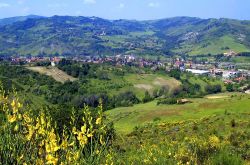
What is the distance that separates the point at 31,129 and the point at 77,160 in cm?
92

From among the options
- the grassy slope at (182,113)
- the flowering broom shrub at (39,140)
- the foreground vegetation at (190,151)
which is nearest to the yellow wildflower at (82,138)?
the flowering broom shrub at (39,140)

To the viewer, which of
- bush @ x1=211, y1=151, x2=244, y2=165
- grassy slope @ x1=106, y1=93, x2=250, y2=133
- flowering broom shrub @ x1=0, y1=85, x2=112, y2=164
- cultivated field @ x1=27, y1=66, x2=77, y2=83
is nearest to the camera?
flowering broom shrub @ x1=0, y1=85, x2=112, y2=164

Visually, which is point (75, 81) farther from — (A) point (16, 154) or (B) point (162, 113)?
(A) point (16, 154)

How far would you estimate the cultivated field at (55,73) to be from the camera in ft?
524

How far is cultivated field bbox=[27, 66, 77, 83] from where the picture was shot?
15975cm

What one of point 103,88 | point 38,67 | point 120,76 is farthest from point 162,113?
point 38,67

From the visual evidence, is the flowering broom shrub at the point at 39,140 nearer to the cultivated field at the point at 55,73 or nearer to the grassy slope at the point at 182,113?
the grassy slope at the point at 182,113

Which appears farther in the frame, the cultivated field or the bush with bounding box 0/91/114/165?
the cultivated field

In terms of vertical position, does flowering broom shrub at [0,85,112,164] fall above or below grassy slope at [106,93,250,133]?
above

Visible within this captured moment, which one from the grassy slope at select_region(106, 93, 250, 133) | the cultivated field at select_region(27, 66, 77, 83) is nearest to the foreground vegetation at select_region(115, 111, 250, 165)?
the grassy slope at select_region(106, 93, 250, 133)

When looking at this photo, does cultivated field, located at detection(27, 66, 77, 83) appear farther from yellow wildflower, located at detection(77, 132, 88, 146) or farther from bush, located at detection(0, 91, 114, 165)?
yellow wildflower, located at detection(77, 132, 88, 146)

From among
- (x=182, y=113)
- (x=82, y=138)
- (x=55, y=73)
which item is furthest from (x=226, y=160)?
(x=55, y=73)

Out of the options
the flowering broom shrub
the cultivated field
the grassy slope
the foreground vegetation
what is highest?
the flowering broom shrub

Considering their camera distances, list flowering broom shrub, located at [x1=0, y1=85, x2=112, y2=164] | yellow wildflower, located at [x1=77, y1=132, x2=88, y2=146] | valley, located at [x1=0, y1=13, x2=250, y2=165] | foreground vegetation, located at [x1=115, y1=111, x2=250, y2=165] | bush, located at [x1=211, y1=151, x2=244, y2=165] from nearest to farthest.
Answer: yellow wildflower, located at [x1=77, y1=132, x2=88, y2=146], flowering broom shrub, located at [x1=0, y1=85, x2=112, y2=164], valley, located at [x1=0, y1=13, x2=250, y2=165], foreground vegetation, located at [x1=115, y1=111, x2=250, y2=165], bush, located at [x1=211, y1=151, x2=244, y2=165]
